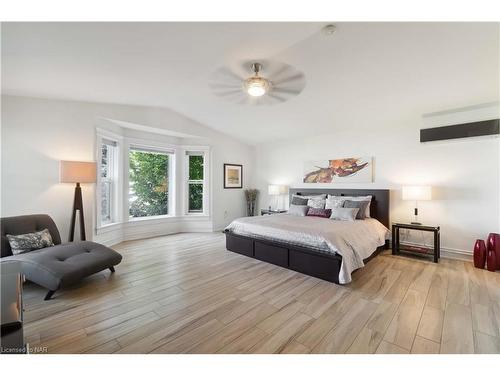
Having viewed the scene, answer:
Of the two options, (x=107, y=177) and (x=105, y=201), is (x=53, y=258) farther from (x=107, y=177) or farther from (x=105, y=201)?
(x=107, y=177)

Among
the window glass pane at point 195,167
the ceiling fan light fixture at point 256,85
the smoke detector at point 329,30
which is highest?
the smoke detector at point 329,30

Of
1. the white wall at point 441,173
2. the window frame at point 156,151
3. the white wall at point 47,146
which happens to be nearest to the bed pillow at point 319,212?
the white wall at point 441,173

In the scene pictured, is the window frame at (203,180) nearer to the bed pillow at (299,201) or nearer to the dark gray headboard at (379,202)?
the bed pillow at (299,201)

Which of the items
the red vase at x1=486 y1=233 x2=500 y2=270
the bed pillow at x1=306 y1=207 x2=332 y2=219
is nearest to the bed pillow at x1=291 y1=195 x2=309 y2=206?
the bed pillow at x1=306 y1=207 x2=332 y2=219

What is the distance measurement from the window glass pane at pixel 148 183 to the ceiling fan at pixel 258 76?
262 cm

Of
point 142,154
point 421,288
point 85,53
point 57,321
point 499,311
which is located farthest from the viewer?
point 142,154

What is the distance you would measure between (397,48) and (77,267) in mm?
4061

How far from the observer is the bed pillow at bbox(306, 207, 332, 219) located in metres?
4.16

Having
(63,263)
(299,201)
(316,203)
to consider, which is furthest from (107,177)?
(316,203)

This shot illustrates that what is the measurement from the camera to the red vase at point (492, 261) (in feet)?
9.84

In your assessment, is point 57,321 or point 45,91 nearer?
point 57,321
